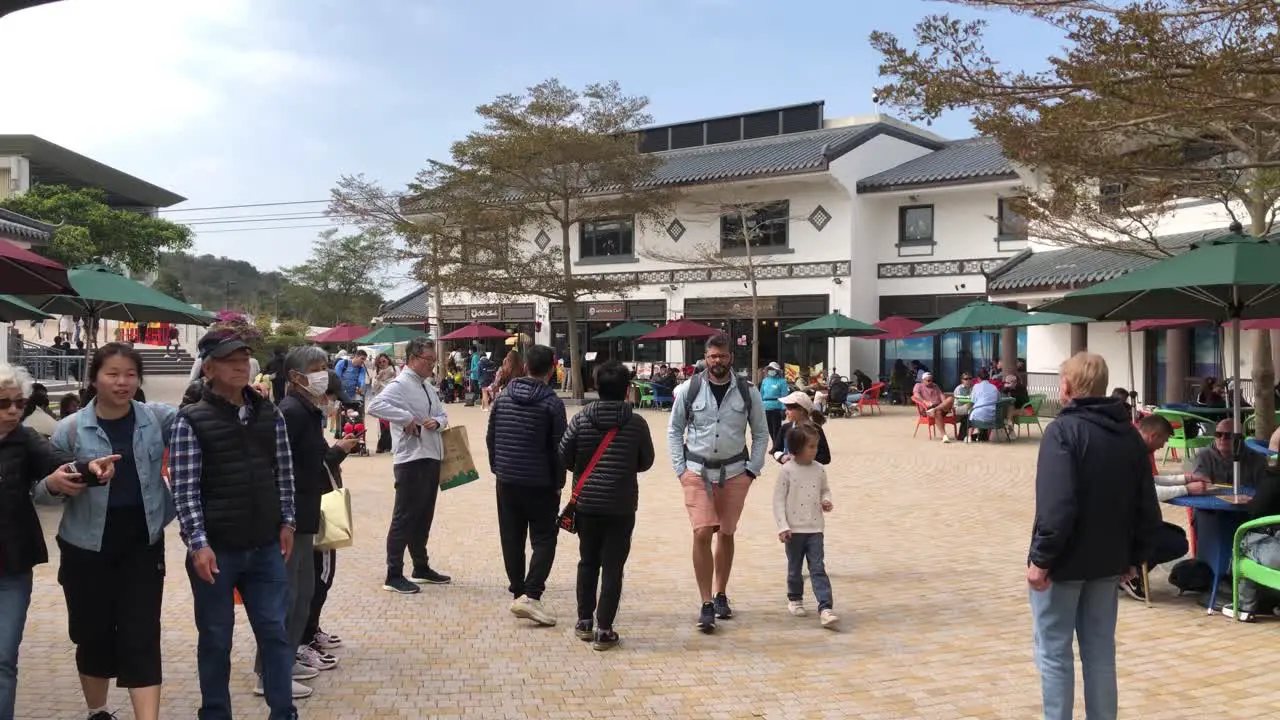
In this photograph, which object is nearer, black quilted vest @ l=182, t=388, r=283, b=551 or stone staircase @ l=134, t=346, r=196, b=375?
black quilted vest @ l=182, t=388, r=283, b=551

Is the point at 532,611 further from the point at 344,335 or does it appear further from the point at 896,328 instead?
the point at 344,335

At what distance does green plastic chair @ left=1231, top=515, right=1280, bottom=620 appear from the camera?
545 centimetres

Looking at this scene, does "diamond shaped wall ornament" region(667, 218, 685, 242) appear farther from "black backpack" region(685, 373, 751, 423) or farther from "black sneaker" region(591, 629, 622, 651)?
"black sneaker" region(591, 629, 622, 651)

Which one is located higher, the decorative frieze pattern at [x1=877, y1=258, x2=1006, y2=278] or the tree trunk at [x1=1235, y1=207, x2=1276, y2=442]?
the decorative frieze pattern at [x1=877, y1=258, x2=1006, y2=278]

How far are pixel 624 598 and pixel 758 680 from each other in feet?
5.79

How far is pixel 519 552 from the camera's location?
19.5 ft

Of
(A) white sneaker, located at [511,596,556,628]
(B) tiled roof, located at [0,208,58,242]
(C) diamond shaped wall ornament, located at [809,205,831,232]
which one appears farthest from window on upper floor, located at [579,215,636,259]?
(A) white sneaker, located at [511,596,556,628]

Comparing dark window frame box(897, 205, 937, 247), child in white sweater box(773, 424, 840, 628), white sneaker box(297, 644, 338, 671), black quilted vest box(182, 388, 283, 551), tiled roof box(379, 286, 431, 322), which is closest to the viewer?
black quilted vest box(182, 388, 283, 551)

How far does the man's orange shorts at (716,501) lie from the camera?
5820 millimetres

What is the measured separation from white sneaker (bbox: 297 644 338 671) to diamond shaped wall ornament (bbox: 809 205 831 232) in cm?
2605

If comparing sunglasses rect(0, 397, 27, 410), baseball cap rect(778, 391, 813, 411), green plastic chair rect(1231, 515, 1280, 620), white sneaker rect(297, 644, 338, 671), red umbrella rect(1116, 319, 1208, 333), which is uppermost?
red umbrella rect(1116, 319, 1208, 333)

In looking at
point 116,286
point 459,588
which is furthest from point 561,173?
point 459,588

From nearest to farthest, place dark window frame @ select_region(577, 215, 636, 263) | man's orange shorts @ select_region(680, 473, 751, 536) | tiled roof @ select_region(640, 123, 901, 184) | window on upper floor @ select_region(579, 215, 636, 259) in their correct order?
man's orange shorts @ select_region(680, 473, 751, 536), tiled roof @ select_region(640, 123, 901, 184), dark window frame @ select_region(577, 215, 636, 263), window on upper floor @ select_region(579, 215, 636, 259)

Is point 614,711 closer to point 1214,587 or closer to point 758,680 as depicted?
point 758,680
